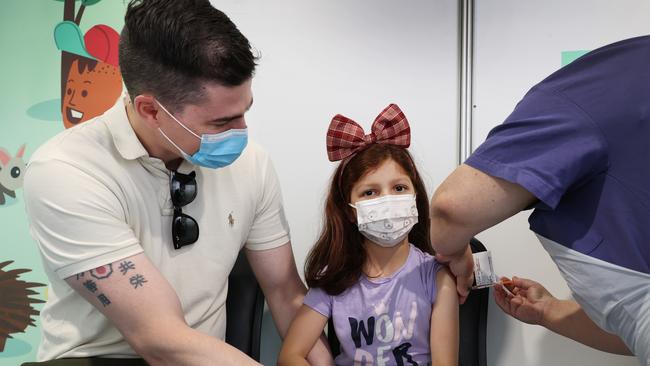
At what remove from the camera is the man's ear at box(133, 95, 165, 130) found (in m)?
1.33

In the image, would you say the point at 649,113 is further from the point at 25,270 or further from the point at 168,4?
the point at 25,270

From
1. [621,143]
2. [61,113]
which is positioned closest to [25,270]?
[61,113]

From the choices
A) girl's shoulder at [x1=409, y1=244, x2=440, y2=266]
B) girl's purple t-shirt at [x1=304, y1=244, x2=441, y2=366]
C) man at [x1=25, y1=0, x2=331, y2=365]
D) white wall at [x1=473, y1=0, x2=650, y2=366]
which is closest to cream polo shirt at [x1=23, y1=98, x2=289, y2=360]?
man at [x1=25, y1=0, x2=331, y2=365]

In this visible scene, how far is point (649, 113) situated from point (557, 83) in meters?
0.16

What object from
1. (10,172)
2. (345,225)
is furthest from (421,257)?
(10,172)

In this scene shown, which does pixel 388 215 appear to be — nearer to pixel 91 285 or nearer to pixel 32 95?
pixel 91 285

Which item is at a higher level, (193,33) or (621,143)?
(193,33)

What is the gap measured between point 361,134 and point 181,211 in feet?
1.85

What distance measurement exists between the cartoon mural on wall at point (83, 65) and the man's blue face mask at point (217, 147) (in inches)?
30.1

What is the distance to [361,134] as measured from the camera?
1.67 meters

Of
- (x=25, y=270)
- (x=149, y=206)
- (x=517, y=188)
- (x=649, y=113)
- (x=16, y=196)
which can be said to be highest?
(x=649, y=113)

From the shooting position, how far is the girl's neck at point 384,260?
1686 mm

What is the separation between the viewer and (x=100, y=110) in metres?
2.01

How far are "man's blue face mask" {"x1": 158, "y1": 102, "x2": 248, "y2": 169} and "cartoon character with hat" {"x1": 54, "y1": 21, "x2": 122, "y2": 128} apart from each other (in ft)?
2.49
